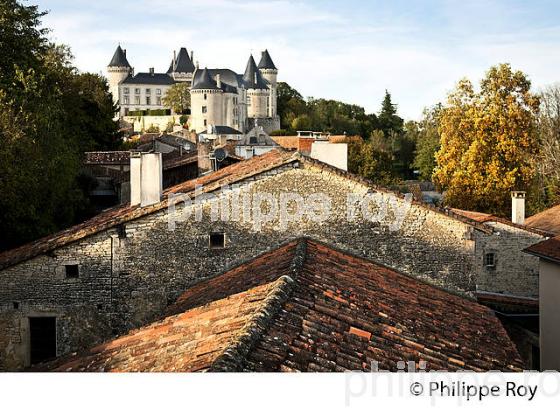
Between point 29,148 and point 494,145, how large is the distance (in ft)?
39.3

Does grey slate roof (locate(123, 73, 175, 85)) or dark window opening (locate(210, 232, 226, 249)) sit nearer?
dark window opening (locate(210, 232, 226, 249))

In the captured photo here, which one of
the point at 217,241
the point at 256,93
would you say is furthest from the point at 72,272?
the point at 256,93

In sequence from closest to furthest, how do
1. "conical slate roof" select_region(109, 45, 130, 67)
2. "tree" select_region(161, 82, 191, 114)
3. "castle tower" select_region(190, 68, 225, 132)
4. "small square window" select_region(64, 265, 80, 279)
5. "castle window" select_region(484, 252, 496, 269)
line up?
"small square window" select_region(64, 265, 80, 279)
"castle window" select_region(484, 252, 496, 269)
"castle tower" select_region(190, 68, 225, 132)
"tree" select_region(161, 82, 191, 114)
"conical slate roof" select_region(109, 45, 130, 67)

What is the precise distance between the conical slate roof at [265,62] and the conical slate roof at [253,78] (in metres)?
0.79

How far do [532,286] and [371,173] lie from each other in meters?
15.4

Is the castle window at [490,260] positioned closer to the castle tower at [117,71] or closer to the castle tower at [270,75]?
the castle tower at [270,75]

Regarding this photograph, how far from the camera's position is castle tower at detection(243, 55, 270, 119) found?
71.8 m

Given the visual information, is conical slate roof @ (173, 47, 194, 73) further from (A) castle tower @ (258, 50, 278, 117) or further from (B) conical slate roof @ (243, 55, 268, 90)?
(A) castle tower @ (258, 50, 278, 117)

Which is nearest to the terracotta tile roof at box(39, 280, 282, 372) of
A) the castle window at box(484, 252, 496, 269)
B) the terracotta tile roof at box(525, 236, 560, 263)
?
the terracotta tile roof at box(525, 236, 560, 263)

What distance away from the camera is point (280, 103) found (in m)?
73.9

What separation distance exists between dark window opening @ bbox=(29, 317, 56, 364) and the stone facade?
0.07m

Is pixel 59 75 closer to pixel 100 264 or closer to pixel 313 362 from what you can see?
pixel 100 264

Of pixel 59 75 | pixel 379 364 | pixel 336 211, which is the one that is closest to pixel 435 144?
pixel 59 75

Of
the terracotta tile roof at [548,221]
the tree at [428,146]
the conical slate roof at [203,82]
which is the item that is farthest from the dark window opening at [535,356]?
the conical slate roof at [203,82]
